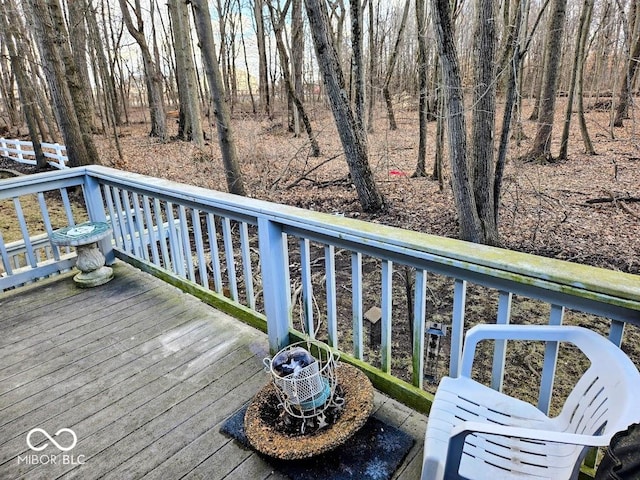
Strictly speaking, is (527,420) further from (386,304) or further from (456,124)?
(456,124)

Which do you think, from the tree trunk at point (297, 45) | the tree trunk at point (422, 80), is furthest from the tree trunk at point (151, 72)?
the tree trunk at point (422, 80)

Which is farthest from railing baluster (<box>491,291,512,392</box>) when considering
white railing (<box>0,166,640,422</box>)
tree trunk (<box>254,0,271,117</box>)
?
tree trunk (<box>254,0,271,117</box>)

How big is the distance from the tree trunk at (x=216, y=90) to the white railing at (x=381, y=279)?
2.98 meters

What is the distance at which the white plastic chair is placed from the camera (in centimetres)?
99

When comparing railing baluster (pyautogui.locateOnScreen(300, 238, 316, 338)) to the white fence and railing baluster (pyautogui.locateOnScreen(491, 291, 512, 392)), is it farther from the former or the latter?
the white fence

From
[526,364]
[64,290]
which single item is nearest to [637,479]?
[526,364]

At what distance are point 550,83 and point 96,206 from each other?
8.81 metres

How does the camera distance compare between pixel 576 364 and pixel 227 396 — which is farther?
pixel 576 364

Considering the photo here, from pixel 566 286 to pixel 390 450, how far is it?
972mm

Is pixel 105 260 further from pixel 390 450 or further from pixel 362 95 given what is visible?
pixel 362 95

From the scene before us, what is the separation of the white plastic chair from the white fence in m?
10.9

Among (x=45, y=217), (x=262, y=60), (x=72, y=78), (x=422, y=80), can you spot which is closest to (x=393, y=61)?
(x=422, y=80)

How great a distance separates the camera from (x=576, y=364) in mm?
3303

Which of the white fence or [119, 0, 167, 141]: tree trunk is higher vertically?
[119, 0, 167, 141]: tree trunk
